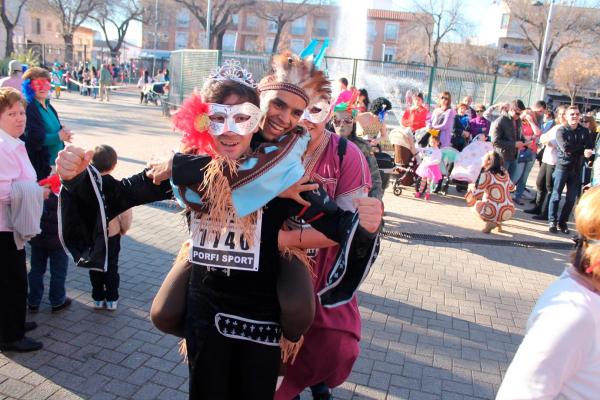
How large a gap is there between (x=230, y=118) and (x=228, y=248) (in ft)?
1.75

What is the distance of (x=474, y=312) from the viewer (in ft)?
16.0

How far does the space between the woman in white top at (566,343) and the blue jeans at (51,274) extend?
12.2ft

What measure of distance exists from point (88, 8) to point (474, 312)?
48848mm

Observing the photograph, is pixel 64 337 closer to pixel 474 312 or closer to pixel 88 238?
pixel 88 238

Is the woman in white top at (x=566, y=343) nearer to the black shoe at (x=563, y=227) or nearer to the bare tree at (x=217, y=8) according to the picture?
the black shoe at (x=563, y=227)

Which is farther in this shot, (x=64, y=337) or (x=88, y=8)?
(x=88, y=8)

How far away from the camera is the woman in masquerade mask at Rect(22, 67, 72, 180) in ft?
15.9

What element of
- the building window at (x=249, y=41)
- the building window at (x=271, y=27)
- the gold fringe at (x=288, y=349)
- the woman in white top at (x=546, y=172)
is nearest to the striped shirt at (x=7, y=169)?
the gold fringe at (x=288, y=349)

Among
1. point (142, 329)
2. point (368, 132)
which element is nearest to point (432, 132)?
point (368, 132)

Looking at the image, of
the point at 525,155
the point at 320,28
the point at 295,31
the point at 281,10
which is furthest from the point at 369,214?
the point at 295,31

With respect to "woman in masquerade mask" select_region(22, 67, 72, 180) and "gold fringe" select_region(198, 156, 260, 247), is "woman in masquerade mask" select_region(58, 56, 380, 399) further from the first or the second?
"woman in masquerade mask" select_region(22, 67, 72, 180)

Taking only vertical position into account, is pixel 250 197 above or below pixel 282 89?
below

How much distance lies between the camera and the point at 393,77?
1439 centimetres

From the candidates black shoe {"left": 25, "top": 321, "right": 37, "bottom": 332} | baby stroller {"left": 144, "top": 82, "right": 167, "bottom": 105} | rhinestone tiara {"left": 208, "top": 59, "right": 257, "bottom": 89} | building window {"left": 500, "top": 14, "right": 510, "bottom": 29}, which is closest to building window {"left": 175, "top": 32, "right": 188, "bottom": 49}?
building window {"left": 500, "top": 14, "right": 510, "bottom": 29}
